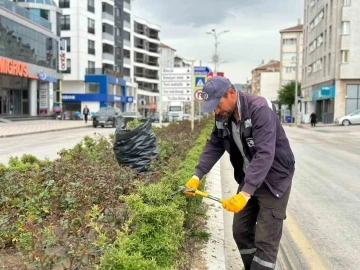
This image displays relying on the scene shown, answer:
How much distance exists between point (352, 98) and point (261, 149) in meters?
43.4

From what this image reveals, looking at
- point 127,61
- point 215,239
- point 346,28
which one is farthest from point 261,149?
point 127,61

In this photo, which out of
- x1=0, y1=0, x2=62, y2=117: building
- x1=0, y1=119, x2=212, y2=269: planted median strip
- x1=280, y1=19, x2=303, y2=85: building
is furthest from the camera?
x1=280, y1=19, x2=303, y2=85: building

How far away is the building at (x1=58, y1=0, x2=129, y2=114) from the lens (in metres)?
60.8

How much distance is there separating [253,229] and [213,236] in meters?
1.07

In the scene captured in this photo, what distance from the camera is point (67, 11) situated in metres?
61.2

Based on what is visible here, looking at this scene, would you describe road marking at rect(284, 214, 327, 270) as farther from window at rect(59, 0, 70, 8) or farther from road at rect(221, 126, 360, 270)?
window at rect(59, 0, 70, 8)

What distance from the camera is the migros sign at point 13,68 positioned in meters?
36.5

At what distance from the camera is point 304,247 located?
16.0 ft

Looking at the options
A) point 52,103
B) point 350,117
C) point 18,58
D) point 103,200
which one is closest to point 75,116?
point 52,103

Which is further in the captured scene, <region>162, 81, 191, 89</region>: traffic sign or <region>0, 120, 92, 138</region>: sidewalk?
<region>0, 120, 92, 138</region>: sidewalk

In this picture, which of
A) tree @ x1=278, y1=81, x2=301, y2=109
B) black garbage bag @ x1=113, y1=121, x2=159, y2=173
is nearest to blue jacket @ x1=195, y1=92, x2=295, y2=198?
black garbage bag @ x1=113, y1=121, x2=159, y2=173

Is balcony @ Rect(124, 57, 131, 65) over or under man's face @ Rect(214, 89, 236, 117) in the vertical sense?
over

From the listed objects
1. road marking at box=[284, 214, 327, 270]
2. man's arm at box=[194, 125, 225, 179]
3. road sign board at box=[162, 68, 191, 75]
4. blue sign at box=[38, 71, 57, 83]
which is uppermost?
blue sign at box=[38, 71, 57, 83]

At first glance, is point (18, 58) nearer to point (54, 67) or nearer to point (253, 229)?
point (54, 67)
